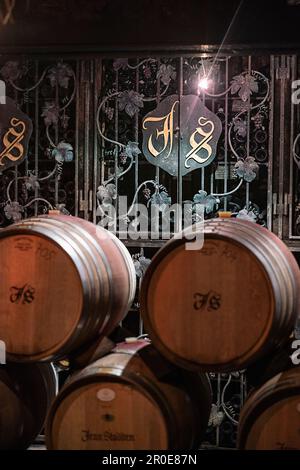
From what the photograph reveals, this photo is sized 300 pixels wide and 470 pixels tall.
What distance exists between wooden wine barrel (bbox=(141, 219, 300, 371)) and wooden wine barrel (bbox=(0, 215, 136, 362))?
312 mm

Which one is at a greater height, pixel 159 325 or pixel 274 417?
pixel 159 325

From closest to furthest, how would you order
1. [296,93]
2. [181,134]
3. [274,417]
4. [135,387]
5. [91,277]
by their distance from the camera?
[274,417]
[135,387]
[91,277]
[296,93]
[181,134]

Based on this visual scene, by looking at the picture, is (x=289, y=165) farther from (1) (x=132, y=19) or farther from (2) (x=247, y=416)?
(2) (x=247, y=416)

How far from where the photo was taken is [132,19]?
186 inches

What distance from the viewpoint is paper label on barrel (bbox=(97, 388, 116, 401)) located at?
3402 mm

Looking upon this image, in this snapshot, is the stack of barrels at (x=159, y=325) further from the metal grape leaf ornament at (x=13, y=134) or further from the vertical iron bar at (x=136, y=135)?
the metal grape leaf ornament at (x=13, y=134)

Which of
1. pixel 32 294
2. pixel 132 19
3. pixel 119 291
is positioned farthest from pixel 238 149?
pixel 32 294

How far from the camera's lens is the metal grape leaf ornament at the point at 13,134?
5.34 metres

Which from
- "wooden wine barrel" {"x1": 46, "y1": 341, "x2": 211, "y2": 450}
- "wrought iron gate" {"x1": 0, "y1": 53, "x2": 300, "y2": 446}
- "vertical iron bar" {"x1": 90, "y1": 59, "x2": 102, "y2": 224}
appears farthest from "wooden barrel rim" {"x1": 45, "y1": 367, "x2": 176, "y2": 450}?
"vertical iron bar" {"x1": 90, "y1": 59, "x2": 102, "y2": 224}

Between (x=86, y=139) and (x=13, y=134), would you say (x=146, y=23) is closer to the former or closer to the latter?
(x=86, y=139)

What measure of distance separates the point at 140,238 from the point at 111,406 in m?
1.96

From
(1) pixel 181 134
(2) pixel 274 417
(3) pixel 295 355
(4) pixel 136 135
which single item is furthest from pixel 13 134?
(2) pixel 274 417

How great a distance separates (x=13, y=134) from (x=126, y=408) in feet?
9.12

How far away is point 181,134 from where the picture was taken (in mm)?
5109
